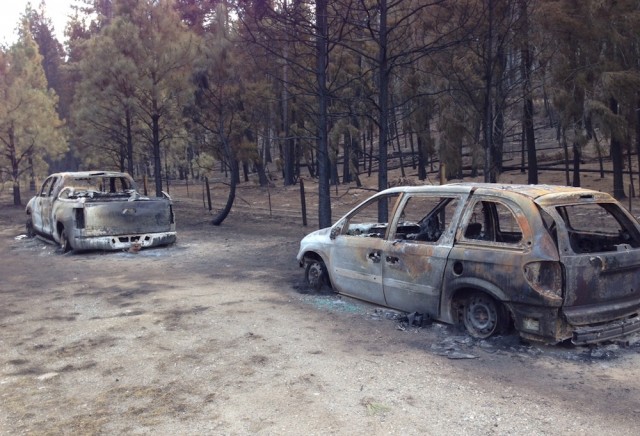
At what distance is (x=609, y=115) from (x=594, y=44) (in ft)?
8.12

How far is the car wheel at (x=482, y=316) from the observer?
569 cm

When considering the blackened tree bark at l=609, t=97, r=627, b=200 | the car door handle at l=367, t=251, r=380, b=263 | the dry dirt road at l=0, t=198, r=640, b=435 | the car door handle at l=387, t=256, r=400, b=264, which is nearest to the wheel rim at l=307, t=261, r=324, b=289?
the dry dirt road at l=0, t=198, r=640, b=435

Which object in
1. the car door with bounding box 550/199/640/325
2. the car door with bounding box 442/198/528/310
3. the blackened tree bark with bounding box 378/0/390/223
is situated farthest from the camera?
the blackened tree bark with bounding box 378/0/390/223

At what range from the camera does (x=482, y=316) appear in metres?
5.86

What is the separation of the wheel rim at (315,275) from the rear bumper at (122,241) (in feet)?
18.1

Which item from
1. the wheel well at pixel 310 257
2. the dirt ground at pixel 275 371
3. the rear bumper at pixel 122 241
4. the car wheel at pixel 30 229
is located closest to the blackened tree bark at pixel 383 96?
the wheel well at pixel 310 257

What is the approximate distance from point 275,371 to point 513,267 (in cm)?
235

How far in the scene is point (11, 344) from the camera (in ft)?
20.0

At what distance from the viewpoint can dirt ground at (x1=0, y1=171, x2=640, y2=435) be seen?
4141 millimetres

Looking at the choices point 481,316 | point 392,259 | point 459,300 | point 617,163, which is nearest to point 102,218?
point 392,259

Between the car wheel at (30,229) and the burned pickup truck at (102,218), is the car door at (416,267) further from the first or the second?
the car wheel at (30,229)

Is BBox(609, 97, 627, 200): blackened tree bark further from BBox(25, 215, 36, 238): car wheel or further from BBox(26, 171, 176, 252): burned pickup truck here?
BBox(25, 215, 36, 238): car wheel

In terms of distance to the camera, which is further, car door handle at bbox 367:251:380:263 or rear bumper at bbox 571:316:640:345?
car door handle at bbox 367:251:380:263

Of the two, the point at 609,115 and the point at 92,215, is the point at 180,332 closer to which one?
the point at 92,215
